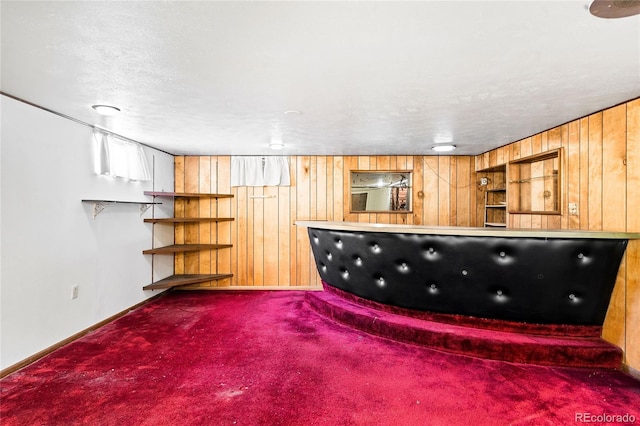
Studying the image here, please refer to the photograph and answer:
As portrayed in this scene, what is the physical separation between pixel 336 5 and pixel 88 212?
10.6 ft

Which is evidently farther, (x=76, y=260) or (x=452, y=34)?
(x=76, y=260)

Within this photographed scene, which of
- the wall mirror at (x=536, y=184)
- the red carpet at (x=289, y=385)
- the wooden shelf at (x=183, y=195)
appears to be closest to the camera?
the red carpet at (x=289, y=385)

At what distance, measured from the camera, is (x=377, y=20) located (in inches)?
52.9

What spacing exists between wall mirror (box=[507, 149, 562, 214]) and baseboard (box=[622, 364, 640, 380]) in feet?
4.47

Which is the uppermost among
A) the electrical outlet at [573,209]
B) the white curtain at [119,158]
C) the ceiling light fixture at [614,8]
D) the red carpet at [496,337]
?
the ceiling light fixture at [614,8]

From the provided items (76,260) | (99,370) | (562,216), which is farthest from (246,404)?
(562,216)

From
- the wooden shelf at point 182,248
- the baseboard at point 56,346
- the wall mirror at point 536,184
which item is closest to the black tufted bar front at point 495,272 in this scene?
the wall mirror at point 536,184

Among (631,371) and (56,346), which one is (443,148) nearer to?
(631,371)

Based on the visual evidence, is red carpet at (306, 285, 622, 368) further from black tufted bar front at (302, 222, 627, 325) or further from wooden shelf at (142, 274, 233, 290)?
wooden shelf at (142, 274, 233, 290)

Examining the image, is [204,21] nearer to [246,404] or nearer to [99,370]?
[246,404]

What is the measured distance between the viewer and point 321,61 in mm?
1724

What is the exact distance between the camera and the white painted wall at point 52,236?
2.33 meters

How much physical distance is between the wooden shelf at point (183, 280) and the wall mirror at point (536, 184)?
13.8ft

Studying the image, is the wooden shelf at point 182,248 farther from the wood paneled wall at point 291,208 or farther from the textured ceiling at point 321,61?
the textured ceiling at point 321,61
